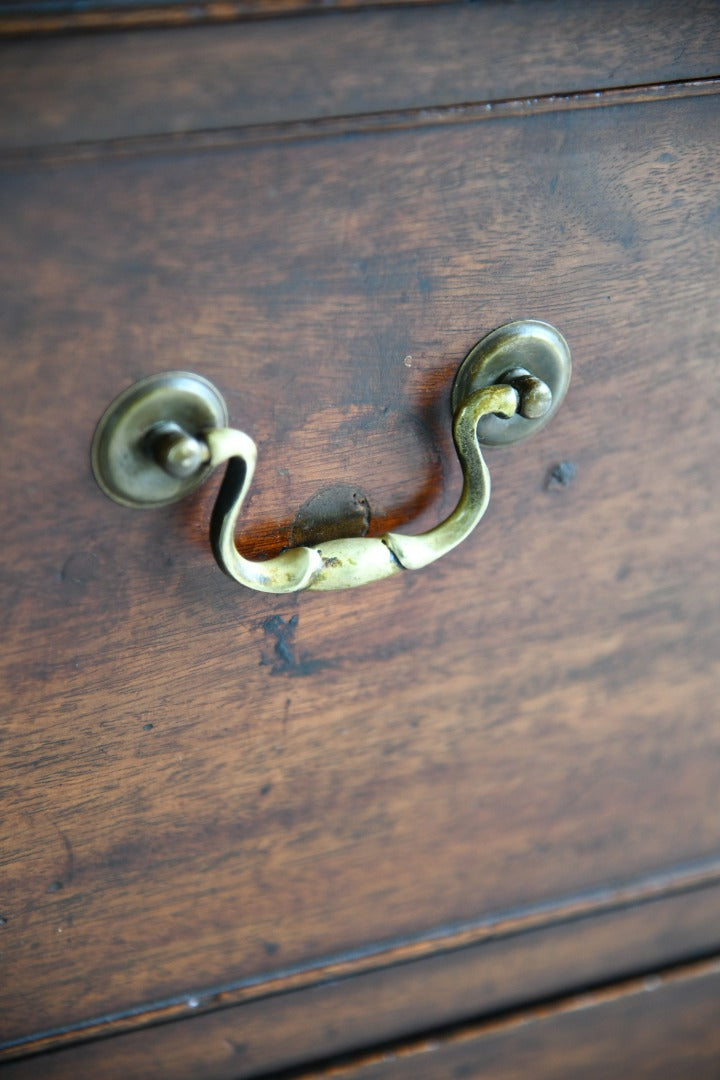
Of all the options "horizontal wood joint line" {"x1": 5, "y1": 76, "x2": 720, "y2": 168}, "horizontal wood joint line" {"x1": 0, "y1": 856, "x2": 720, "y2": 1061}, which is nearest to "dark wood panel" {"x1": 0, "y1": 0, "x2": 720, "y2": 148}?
"horizontal wood joint line" {"x1": 5, "y1": 76, "x2": 720, "y2": 168}

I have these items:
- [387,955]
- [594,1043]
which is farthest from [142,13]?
[594,1043]

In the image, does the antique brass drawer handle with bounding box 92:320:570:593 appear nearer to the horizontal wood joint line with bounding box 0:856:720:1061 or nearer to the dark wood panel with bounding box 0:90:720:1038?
the dark wood panel with bounding box 0:90:720:1038

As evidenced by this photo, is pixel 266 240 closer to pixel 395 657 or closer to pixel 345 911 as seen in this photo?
pixel 395 657

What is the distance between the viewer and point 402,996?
0.49 m

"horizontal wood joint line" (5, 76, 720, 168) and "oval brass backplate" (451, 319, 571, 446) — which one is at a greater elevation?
"horizontal wood joint line" (5, 76, 720, 168)

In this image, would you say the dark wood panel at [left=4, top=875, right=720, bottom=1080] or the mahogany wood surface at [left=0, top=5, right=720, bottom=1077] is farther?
the dark wood panel at [left=4, top=875, right=720, bottom=1080]

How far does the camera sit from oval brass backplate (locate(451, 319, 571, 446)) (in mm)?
346

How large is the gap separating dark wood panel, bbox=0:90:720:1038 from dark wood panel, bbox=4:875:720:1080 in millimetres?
22

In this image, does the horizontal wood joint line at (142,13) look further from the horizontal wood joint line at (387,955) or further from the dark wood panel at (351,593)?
the horizontal wood joint line at (387,955)

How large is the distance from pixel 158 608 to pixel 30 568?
0.16 ft

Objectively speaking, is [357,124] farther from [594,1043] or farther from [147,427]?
[594,1043]

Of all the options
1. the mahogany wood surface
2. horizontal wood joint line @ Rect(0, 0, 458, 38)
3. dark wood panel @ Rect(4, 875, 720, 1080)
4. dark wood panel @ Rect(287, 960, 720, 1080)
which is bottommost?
dark wood panel @ Rect(287, 960, 720, 1080)

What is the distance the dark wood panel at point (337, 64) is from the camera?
267mm

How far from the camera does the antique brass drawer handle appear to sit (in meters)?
0.31
